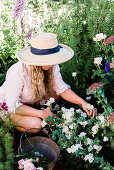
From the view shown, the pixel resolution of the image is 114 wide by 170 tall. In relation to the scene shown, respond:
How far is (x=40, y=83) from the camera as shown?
224 cm

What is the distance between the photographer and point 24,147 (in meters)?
1.89

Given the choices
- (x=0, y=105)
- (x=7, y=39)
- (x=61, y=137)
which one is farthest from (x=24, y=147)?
(x=7, y=39)

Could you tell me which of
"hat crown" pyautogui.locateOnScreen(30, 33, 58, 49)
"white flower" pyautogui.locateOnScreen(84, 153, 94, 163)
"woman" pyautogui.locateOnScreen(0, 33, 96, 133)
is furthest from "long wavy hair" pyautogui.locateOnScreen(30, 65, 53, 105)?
"white flower" pyautogui.locateOnScreen(84, 153, 94, 163)

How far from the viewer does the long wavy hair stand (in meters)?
2.13

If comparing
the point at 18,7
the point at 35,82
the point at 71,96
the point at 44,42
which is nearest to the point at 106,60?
the point at 71,96

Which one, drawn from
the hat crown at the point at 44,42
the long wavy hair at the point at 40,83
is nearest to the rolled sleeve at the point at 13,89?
the long wavy hair at the point at 40,83

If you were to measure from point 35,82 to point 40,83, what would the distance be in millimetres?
61

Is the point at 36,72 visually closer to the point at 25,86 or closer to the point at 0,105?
the point at 25,86

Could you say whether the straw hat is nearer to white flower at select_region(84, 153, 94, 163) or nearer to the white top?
the white top

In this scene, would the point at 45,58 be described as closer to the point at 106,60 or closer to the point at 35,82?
the point at 35,82

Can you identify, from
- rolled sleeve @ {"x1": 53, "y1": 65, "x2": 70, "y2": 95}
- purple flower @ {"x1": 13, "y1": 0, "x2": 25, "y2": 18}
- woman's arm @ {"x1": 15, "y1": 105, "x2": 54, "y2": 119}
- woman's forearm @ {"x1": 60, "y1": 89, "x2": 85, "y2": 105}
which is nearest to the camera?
woman's arm @ {"x1": 15, "y1": 105, "x2": 54, "y2": 119}

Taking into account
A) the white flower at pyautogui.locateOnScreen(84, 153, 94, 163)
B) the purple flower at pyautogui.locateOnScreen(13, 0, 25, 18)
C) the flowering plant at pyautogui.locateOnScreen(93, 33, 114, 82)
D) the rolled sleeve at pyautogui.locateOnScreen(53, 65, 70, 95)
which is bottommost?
the white flower at pyautogui.locateOnScreen(84, 153, 94, 163)

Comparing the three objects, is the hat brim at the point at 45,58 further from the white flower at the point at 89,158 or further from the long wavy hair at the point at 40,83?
the white flower at the point at 89,158

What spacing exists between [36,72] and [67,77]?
2.38 feet
